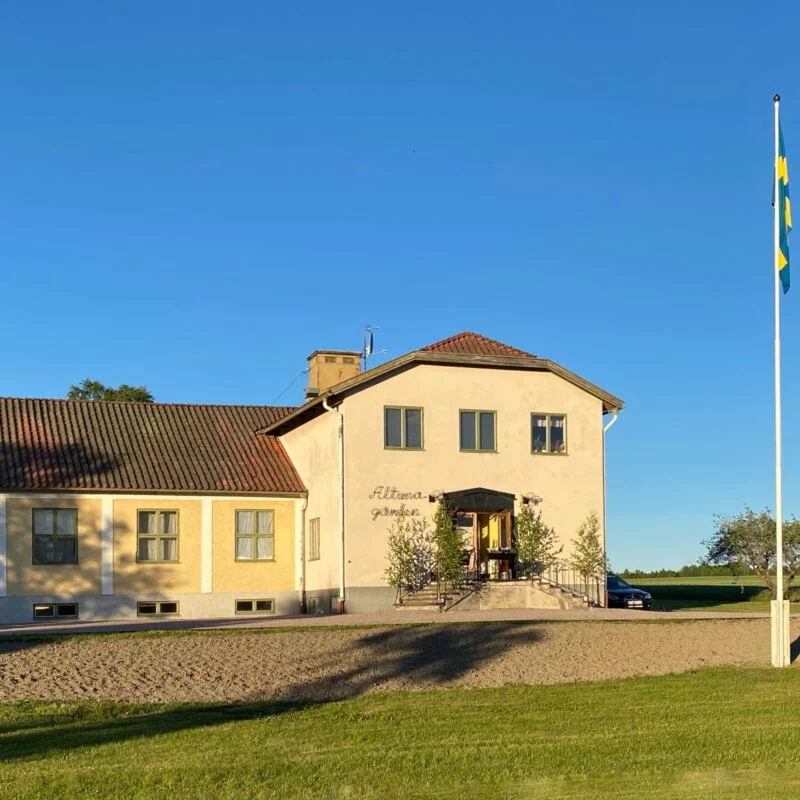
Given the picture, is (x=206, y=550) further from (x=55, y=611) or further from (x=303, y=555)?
(x=55, y=611)

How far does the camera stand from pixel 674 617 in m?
26.5

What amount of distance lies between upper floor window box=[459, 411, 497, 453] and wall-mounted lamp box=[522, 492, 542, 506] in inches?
58.2

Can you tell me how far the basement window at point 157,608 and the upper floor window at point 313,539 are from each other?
3818 millimetres

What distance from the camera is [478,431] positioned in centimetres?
3219

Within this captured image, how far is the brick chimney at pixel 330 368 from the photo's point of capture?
37.4m

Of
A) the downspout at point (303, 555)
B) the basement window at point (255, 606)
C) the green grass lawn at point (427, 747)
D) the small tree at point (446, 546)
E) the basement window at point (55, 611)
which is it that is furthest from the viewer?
the downspout at point (303, 555)

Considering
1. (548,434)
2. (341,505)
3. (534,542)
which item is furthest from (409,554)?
(548,434)

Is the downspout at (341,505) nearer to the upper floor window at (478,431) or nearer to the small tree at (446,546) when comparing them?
the small tree at (446,546)

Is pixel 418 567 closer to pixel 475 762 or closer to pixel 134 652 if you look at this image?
pixel 134 652

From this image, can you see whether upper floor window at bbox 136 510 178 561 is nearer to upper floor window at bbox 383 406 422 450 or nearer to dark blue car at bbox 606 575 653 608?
upper floor window at bbox 383 406 422 450

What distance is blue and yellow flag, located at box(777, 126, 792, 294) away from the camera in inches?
763

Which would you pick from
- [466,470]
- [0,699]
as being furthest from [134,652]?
[466,470]

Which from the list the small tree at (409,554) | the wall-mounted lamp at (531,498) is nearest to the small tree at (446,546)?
the small tree at (409,554)

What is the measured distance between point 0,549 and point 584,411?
15649mm
